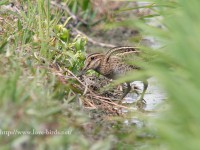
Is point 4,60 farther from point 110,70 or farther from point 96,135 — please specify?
point 110,70

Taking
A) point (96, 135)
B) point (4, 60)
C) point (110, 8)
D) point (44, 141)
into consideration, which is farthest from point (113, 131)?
point (110, 8)

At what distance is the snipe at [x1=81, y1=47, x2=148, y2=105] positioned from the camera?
7156 mm

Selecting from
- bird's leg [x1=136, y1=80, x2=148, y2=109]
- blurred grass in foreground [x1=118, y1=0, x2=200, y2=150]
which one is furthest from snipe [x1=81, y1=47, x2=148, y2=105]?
blurred grass in foreground [x1=118, y1=0, x2=200, y2=150]

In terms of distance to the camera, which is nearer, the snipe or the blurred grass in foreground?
the blurred grass in foreground

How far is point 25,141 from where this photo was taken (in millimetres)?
4215

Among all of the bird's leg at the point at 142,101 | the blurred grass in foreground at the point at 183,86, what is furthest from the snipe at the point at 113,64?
the blurred grass in foreground at the point at 183,86

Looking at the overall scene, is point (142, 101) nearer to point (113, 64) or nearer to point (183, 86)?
point (113, 64)

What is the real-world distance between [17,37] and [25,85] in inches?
74.7

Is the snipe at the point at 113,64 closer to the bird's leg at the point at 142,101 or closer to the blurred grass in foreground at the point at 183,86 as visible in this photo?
the bird's leg at the point at 142,101

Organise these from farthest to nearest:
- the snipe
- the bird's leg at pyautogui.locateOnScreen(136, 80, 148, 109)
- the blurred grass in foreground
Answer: the snipe, the bird's leg at pyautogui.locateOnScreen(136, 80, 148, 109), the blurred grass in foreground

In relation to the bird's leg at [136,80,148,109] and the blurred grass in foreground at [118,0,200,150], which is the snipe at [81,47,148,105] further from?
the blurred grass in foreground at [118,0,200,150]

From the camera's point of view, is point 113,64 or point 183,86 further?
point 113,64

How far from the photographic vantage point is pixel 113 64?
23.8 feet

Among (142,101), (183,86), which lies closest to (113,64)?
(142,101)
